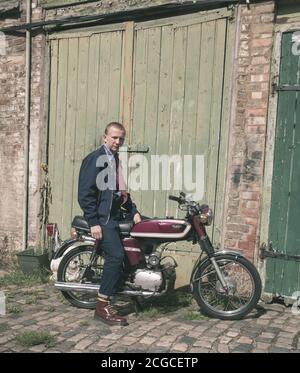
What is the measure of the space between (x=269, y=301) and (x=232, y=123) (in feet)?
7.28

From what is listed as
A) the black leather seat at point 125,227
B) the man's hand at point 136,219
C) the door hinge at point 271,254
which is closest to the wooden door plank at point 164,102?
the man's hand at point 136,219

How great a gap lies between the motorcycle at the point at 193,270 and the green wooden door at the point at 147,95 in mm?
966

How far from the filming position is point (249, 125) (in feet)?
18.3

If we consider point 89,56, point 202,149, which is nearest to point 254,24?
point 202,149

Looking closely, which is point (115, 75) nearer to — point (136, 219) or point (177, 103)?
point (177, 103)

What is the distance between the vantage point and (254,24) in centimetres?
553

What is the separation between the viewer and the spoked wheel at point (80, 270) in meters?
5.20

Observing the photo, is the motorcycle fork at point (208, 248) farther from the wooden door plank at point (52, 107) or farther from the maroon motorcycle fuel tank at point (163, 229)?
the wooden door plank at point (52, 107)

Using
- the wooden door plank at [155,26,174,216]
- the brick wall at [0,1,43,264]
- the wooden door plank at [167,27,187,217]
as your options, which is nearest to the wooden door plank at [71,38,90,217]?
the brick wall at [0,1,43,264]

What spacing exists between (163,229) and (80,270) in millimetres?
1121

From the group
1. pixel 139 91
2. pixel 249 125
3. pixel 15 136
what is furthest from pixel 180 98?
pixel 15 136

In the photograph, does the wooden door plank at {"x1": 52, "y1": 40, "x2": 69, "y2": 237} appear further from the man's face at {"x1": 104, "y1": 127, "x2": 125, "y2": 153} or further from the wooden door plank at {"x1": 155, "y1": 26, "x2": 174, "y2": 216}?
the man's face at {"x1": 104, "y1": 127, "x2": 125, "y2": 153}

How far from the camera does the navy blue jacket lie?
4742 millimetres
